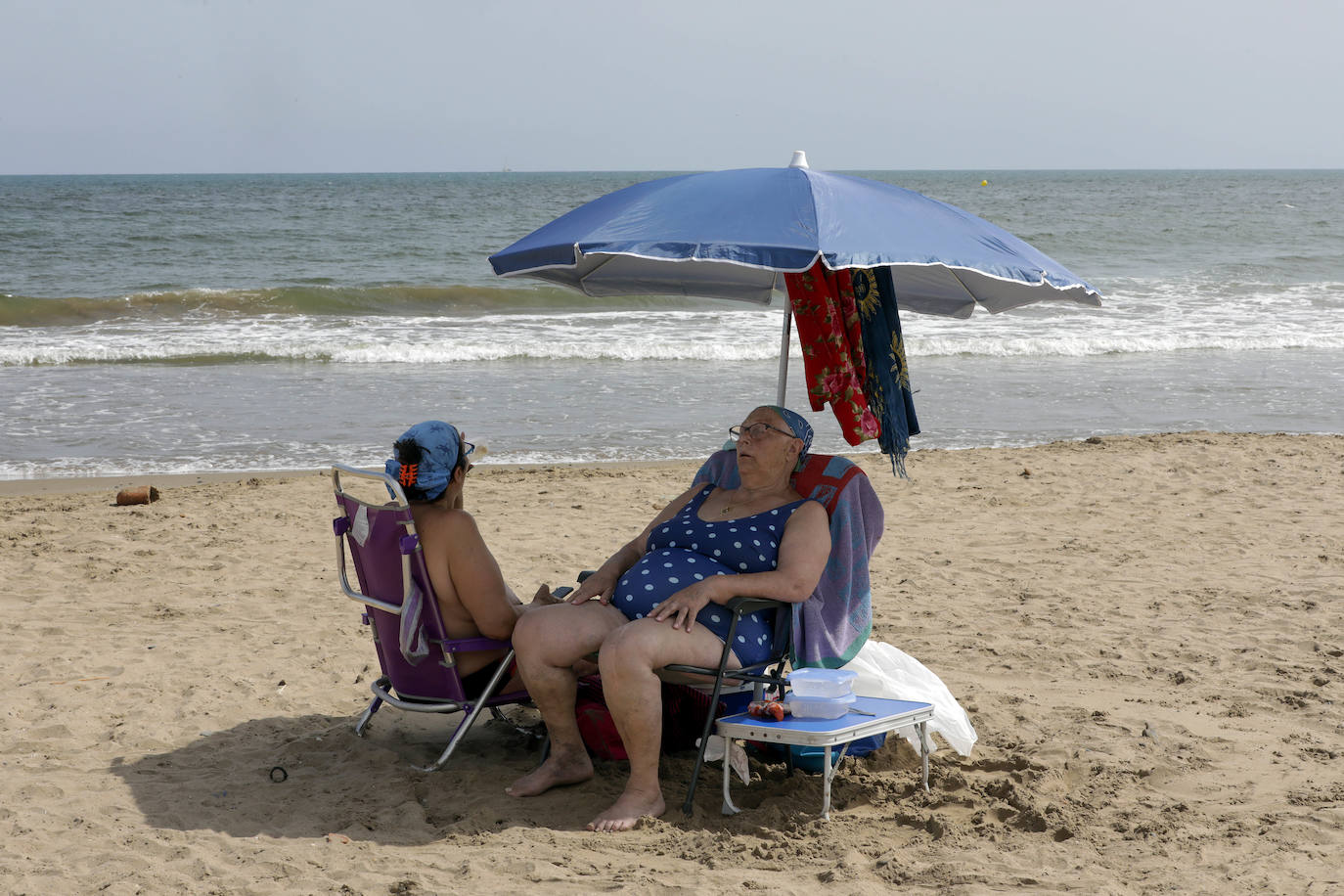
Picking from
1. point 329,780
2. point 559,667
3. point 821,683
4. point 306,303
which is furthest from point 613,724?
point 306,303

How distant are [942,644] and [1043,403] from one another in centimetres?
657

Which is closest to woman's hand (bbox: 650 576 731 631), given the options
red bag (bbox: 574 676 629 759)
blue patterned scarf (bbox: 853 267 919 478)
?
red bag (bbox: 574 676 629 759)

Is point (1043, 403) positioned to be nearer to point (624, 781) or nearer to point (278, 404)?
point (278, 404)

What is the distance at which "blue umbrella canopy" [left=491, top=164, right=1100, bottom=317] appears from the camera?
2.78 m

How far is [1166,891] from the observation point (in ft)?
8.67

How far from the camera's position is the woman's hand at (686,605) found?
3076 mm

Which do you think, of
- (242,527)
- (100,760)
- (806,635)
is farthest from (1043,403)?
(100,760)

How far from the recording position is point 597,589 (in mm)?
3496

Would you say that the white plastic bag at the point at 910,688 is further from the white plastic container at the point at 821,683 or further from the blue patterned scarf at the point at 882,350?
the blue patterned scarf at the point at 882,350

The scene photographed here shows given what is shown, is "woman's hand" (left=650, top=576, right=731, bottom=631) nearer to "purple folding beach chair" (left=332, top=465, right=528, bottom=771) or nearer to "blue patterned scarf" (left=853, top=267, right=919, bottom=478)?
"purple folding beach chair" (left=332, top=465, right=528, bottom=771)

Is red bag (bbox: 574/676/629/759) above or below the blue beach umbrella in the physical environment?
below

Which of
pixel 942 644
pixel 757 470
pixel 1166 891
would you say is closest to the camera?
pixel 1166 891

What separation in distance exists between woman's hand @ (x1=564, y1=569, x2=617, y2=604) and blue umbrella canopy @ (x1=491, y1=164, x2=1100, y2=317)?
3.09 ft

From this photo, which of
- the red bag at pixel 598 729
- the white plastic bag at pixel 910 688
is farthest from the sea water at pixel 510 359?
the red bag at pixel 598 729
